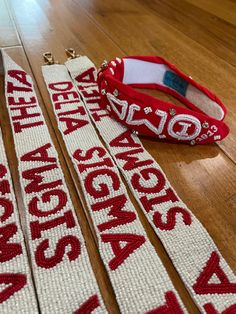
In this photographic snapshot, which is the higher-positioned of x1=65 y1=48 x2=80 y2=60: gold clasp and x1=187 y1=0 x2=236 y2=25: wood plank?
x1=187 y1=0 x2=236 y2=25: wood plank

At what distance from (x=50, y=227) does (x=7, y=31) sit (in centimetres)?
64

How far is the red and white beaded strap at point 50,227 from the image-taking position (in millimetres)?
309

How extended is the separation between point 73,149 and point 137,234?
0.56 ft

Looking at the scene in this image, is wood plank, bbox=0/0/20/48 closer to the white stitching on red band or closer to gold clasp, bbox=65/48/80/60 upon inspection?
gold clasp, bbox=65/48/80/60

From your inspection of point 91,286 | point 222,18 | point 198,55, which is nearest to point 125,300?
point 91,286

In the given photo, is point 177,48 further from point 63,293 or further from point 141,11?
point 63,293

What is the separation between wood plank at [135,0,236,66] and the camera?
2.59 feet

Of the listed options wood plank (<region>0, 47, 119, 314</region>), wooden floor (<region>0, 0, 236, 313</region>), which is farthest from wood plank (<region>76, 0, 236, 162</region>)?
wood plank (<region>0, 47, 119, 314</region>)

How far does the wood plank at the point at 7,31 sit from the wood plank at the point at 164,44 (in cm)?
21

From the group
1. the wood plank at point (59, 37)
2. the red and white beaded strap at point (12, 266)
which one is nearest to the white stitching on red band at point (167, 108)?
the wood plank at point (59, 37)

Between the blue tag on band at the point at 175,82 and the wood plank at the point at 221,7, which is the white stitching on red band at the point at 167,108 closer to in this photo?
the blue tag on band at the point at 175,82

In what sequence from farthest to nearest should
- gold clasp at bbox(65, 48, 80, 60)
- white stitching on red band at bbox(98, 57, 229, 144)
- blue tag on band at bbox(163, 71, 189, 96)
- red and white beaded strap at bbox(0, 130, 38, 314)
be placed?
gold clasp at bbox(65, 48, 80, 60) < blue tag on band at bbox(163, 71, 189, 96) < white stitching on red band at bbox(98, 57, 229, 144) < red and white beaded strap at bbox(0, 130, 38, 314)

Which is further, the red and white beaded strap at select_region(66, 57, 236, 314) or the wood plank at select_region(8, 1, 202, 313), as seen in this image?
the wood plank at select_region(8, 1, 202, 313)

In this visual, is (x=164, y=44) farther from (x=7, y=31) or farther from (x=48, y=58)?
(x=7, y=31)
